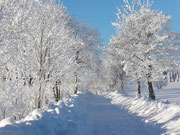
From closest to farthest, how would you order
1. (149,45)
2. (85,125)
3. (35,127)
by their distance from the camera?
(35,127), (85,125), (149,45)

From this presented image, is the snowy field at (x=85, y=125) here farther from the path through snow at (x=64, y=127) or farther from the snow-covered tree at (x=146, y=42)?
the snow-covered tree at (x=146, y=42)

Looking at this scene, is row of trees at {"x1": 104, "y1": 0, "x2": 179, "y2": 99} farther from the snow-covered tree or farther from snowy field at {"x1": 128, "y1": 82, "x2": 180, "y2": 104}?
snowy field at {"x1": 128, "y1": 82, "x2": 180, "y2": 104}

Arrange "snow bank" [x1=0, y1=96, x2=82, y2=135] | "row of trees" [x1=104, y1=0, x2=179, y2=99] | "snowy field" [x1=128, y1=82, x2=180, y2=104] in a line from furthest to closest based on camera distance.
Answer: "snowy field" [x1=128, y1=82, x2=180, y2=104], "row of trees" [x1=104, y1=0, x2=179, y2=99], "snow bank" [x1=0, y1=96, x2=82, y2=135]

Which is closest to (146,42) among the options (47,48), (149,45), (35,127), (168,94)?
(149,45)

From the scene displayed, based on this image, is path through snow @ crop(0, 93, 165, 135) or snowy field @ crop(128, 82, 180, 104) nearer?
path through snow @ crop(0, 93, 165, 135)

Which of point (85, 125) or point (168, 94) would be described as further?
point (168, 94)

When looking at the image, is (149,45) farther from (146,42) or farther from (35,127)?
(35,127)

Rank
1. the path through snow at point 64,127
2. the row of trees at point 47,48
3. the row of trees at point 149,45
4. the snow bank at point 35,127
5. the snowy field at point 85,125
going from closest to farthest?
the snow bank at point 35,127 < the path through snow at point 64,127 < the snowy field at point 85,125 < the row of trees at point 47,48 < the row of trees at point 149,45

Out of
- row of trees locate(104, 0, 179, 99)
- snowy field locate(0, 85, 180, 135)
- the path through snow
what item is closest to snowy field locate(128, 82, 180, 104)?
row of trees locate(104, 0, 179, 99)

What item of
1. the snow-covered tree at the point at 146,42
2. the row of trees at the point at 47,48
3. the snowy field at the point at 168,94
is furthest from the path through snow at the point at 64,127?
the snowy field at the point at 168,94

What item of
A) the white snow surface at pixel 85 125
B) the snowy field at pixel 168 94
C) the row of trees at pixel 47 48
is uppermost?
the row of trees at pixel 47 48

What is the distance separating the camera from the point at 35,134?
3.29 m

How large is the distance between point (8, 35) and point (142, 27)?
11680 mm

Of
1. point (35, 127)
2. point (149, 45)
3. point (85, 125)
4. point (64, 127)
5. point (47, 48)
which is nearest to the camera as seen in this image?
point (35, 127)
